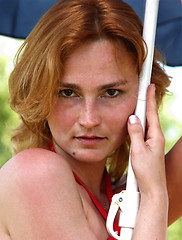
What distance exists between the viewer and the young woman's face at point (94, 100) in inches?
80.5

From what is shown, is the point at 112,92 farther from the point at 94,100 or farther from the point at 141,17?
the point at 141,17

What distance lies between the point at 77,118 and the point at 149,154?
323mm

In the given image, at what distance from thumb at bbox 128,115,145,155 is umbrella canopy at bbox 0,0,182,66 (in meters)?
0.64

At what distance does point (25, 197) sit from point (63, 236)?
199 mm

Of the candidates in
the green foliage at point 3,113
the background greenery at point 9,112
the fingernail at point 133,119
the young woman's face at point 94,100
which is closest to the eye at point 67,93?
the young woman's face at point 94,100

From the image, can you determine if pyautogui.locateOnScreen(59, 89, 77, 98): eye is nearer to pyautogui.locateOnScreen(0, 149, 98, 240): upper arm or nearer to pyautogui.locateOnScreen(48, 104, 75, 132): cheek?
pyautogui.locateOnScreen(48, 104, 75, 132): cheek

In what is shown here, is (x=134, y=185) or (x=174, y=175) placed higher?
(x=134, y=185)

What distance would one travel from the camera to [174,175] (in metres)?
2.53

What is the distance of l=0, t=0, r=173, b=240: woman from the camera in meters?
1.87

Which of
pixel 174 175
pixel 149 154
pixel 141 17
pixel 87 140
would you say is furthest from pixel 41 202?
pixel 141 17

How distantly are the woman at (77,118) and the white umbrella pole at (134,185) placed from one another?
0.03 meters

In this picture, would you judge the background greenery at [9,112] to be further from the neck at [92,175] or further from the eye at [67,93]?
the eye at [67,93]

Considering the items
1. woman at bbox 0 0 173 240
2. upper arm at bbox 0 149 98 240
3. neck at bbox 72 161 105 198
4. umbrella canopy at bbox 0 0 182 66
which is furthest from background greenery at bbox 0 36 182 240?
upper arm at bbox 0 149 98 240

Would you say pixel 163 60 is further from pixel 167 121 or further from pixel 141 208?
pixel 167 121
